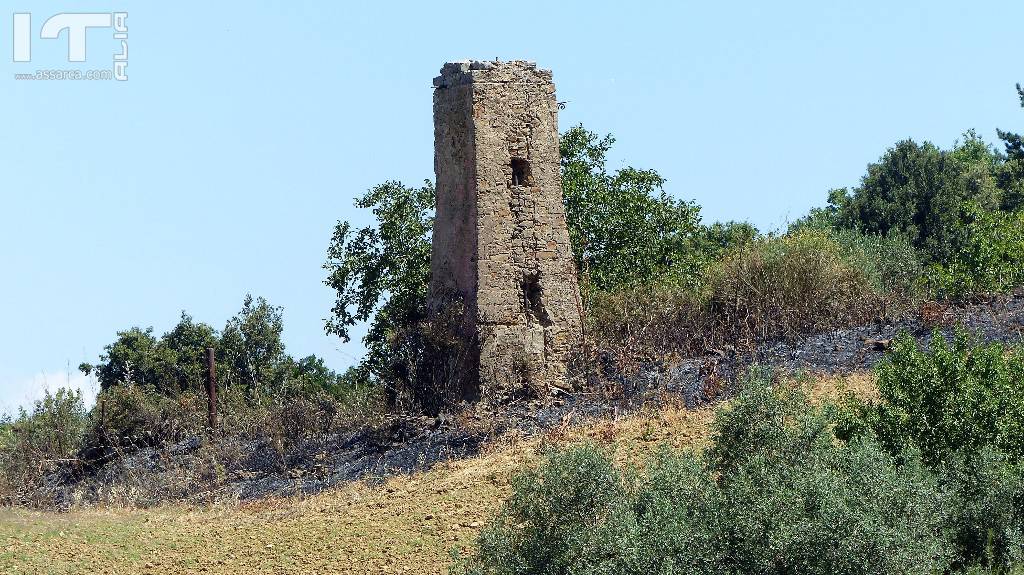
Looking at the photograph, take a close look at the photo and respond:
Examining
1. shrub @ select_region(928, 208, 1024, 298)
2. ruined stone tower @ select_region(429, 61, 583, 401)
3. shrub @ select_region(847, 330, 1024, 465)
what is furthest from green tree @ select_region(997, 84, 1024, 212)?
shrub @ select_region(847, 330, 1024, 465)

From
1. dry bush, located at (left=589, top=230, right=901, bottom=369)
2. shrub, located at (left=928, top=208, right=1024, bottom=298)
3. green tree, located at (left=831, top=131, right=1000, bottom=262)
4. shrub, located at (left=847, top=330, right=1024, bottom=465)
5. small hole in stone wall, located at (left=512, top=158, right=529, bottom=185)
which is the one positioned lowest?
shrub, located at (left=847, top=330, right=1024, bottom=465)

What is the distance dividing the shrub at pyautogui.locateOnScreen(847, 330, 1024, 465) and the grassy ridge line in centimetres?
232

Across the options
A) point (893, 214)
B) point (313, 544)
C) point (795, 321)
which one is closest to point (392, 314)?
point (795, 321)

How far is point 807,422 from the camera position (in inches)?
468

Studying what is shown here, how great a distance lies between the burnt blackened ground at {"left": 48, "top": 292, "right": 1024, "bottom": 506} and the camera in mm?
16891

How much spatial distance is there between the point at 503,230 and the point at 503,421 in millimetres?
2428

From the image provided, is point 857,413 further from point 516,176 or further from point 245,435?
point 245,435

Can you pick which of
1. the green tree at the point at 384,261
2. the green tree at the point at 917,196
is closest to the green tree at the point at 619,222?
the green tree at the point at 384,261

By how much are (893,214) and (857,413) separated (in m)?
30.0

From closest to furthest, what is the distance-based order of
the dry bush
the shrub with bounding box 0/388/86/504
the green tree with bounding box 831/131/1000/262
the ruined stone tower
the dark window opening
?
the ruined stone tower → the dark window opening → the dry bush → the shrub with bounding box 0/388/86/504 → the green tree with bounding box 831/131/1000/262

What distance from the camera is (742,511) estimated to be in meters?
10.3

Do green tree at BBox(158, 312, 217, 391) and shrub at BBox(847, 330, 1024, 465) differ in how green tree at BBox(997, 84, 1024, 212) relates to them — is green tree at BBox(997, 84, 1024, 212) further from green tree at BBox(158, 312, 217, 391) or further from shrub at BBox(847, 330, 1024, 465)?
shrub at BBox(847, 330, 1024, 465)

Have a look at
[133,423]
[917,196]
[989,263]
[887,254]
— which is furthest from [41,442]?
[917,196]

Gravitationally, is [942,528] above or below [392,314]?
below
